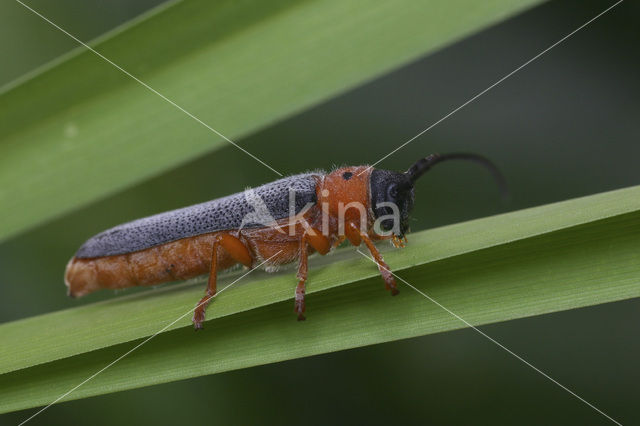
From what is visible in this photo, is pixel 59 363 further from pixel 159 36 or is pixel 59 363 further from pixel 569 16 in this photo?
pixel 569 16

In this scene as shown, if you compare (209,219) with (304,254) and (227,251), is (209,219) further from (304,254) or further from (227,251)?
Result: (304,254)

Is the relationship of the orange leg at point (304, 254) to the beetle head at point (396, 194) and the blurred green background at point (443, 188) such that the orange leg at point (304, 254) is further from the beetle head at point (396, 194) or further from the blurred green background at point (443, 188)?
the blurred green background at point (443, 188)

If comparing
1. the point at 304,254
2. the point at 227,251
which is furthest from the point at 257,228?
the point at 304,254

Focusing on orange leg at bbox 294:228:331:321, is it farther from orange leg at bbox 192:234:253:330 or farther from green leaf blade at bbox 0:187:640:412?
orange leg at bbox 192:234:253:330

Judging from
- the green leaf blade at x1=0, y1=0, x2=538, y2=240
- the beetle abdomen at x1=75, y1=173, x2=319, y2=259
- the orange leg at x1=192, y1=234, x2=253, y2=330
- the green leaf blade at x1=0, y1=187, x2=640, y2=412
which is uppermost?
the green leaf blade at x1=0, y1=0, x2=538, y2=240

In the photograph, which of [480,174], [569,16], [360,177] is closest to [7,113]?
[360,177]

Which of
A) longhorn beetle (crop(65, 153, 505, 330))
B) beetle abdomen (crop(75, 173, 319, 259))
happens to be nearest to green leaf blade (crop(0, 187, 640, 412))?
longhorn beetle (crop(65, 153, 505, 330))
